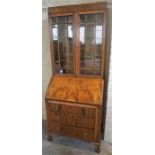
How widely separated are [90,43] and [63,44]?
34cm

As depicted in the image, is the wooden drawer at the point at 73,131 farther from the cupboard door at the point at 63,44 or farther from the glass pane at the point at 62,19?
the glass pane at the point at 62,19

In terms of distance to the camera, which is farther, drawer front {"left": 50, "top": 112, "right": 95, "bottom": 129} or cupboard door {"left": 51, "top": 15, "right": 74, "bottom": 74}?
cupboard door {"left": 51, "top": 15, "right": 74, "bottom": 74}

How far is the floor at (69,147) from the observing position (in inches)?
74.8

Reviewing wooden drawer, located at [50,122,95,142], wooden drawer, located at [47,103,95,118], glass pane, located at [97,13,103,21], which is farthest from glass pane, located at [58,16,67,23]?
wooden drawer, located at [50,122,95,142]

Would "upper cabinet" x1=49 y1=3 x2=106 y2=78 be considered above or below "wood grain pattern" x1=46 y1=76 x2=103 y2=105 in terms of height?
above

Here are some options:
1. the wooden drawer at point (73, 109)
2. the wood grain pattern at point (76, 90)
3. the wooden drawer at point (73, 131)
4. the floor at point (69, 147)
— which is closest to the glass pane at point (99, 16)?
the wood grain pattern at point (76, 90)

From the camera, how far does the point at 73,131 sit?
1.93 metres

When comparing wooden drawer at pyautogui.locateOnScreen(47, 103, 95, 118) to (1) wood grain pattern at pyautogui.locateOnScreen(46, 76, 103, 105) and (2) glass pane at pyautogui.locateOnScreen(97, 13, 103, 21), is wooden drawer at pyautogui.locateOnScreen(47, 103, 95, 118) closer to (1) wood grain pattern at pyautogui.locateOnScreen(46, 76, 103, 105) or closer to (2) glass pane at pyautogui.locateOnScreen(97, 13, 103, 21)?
(1) wood grain pattern at pyautogui.locateOnScreen(46, 76, 103, 105)

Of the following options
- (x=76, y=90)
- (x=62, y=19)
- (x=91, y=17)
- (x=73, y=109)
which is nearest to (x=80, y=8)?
(x=91, y=17)

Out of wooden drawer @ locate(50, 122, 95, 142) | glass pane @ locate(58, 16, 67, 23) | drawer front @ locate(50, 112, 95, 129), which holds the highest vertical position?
glass pane @ locate(58, 16, 67, 23)

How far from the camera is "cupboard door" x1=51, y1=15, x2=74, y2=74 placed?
195 cm
